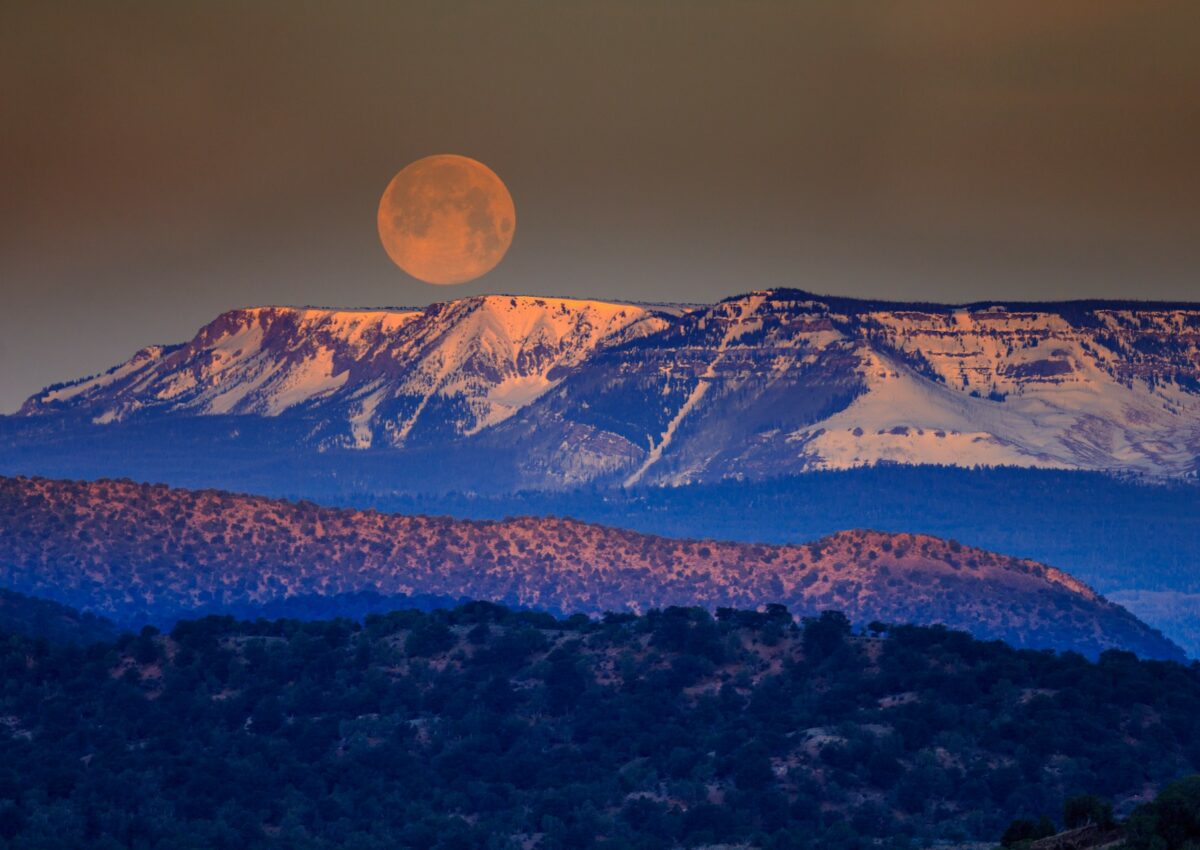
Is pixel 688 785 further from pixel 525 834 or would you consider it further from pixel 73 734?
pixel 73 734

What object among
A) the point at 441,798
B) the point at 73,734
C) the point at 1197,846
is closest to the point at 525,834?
the point at 441,798

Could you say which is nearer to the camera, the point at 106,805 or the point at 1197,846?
the point at 1197,846

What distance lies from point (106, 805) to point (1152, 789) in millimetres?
68337

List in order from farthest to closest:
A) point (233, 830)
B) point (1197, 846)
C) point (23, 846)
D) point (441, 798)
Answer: point (441, 798)
point (233, 830)
point (23, 846)
point (1197, 846)

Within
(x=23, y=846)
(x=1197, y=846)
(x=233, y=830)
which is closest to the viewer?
(x=1197, y=846)

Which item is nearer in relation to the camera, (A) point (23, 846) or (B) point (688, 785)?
(A) point (23, 846)

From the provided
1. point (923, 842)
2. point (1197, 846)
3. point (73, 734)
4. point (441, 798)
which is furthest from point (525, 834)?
point (1197, 846)

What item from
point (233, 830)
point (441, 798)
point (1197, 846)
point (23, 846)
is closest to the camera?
point (1197, 846)

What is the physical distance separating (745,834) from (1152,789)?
27187 millimetres

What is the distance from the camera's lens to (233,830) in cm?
17662

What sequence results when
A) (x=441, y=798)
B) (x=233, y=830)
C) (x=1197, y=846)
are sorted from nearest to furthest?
(x=1197, y=846), (x=233, y=830), (x=441, y=798)

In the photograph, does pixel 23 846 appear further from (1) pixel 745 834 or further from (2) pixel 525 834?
(1) pixel 745 834

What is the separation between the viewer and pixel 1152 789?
585ft

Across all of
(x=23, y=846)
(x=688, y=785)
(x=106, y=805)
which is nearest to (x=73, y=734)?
(x=106, y=805)
